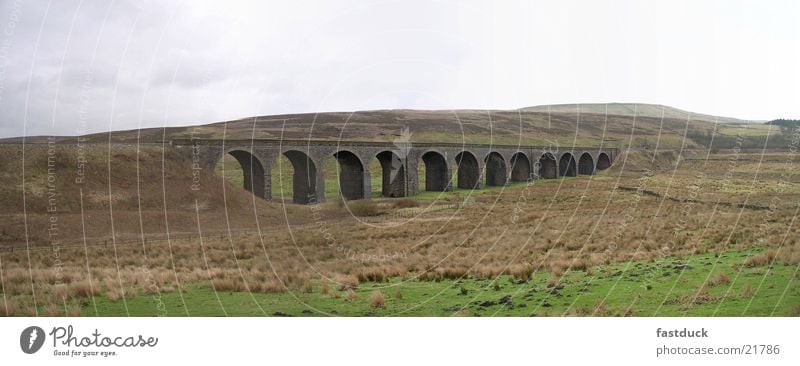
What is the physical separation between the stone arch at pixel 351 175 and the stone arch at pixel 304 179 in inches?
125

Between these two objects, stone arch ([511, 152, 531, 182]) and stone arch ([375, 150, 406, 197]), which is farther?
stone arch ([511, 152, 531, 182])

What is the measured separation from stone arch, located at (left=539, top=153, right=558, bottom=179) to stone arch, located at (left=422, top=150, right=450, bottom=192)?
722 inches

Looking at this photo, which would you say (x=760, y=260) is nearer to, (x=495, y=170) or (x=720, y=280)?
(x=720, y=280)

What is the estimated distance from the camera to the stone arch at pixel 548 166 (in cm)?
6322

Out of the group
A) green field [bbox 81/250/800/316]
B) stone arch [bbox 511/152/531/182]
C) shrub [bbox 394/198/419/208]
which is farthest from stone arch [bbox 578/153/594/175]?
green field [bbox 81/250/800/316]

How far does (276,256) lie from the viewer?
51.0 ft

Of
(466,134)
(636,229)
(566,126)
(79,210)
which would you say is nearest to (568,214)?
(636,229)

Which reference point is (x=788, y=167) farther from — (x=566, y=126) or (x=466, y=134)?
(x=566, y=126)

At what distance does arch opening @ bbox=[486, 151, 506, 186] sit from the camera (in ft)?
185

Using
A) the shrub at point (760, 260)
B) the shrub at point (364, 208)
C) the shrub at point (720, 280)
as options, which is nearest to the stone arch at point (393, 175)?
the shrub at point (364, 208)

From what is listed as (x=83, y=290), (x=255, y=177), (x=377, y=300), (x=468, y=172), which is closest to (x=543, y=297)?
(x=377, y=300)

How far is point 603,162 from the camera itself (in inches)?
3056

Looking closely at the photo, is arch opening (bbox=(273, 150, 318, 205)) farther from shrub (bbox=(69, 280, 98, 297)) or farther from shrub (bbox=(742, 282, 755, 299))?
shrub (bbox=(742, 282, 755, 299))

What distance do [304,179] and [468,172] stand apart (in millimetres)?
20367
